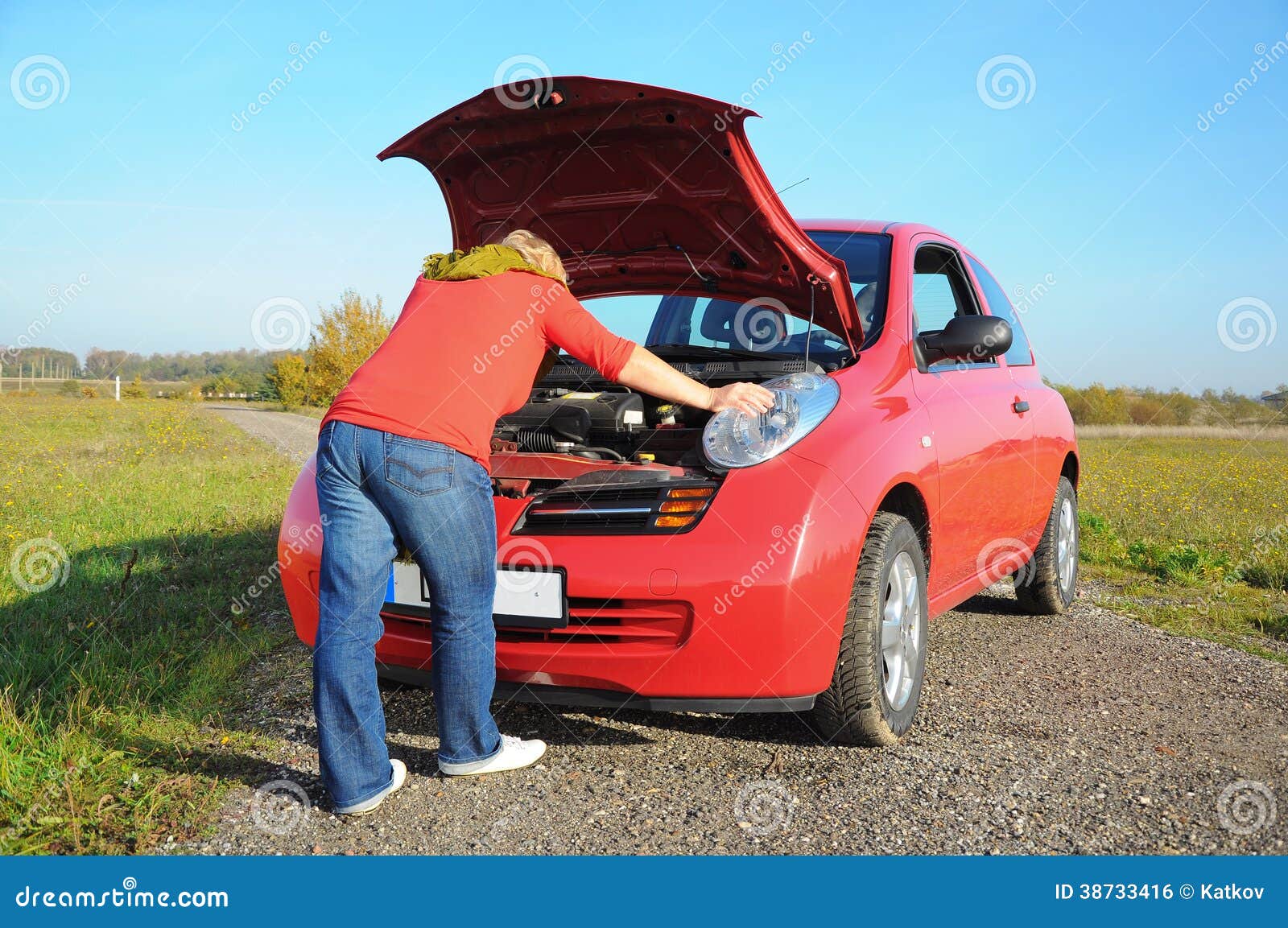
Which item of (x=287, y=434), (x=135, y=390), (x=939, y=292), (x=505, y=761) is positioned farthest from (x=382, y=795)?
(x=135, y=390)

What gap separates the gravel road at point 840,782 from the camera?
2.40 m

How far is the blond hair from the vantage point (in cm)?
276

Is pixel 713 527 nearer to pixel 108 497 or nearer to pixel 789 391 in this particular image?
pixel 789 391

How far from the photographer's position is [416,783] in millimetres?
2785

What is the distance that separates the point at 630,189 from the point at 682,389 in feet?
3.63

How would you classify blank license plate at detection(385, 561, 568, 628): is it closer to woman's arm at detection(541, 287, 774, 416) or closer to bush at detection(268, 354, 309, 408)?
woman's arm at detection(541, 287, 774, 416)

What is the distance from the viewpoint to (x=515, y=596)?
8.95 ft

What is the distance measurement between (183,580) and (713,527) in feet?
12.7

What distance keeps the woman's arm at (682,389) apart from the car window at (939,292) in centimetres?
117

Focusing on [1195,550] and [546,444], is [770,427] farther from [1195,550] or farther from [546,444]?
[1195,550]

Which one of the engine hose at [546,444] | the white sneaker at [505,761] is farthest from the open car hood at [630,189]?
the white sneaker at [505,761]

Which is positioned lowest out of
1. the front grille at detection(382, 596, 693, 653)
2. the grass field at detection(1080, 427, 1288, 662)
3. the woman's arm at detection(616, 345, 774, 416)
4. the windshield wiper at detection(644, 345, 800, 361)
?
the grass field at detection(1080, 427, 1288, 662)

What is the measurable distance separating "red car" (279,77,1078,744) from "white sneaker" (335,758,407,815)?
0.27 m

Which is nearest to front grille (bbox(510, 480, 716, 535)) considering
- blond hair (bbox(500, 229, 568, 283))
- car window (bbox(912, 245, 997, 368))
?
blond hair (bbox(500, 229, 568, 283))
